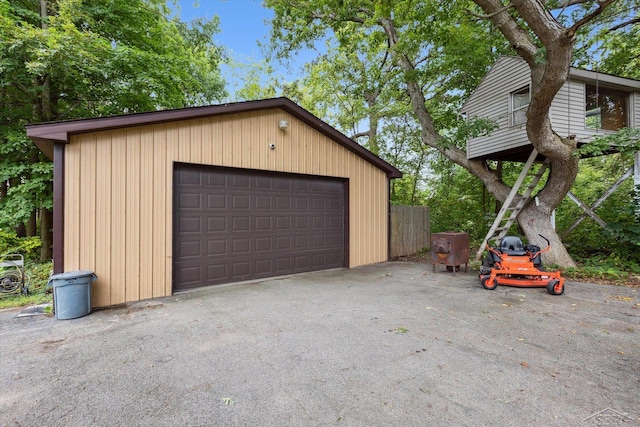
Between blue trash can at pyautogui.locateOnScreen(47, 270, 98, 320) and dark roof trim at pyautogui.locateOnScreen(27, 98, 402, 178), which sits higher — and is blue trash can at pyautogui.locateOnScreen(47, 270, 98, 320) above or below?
below

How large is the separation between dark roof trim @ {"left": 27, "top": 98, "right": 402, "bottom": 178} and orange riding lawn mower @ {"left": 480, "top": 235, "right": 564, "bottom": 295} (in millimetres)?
4052

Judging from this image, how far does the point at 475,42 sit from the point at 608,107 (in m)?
4.16

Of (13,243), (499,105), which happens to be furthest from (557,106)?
(13,243)

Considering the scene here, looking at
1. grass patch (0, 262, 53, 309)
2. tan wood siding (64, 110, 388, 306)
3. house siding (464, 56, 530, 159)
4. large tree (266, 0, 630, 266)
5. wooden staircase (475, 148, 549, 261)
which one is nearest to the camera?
tan wood siding (64, 110, 388, 306)

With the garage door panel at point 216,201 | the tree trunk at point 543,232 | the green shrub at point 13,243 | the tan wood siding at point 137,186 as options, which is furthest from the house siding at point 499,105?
the green shrub at point 13,243

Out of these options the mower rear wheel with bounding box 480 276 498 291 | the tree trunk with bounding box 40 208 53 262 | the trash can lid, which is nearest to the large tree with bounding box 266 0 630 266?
the mower rear wheel with bounding box 480 276 498 291

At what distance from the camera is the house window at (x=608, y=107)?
784 cm

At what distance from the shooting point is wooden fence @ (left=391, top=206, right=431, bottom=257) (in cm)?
868

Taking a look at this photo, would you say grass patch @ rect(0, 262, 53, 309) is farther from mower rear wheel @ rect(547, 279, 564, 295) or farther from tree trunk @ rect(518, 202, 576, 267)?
tree trunk @ rect(518, 202, 576, 267)

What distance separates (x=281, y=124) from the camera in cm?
610

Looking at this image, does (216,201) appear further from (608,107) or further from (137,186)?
(608,107)

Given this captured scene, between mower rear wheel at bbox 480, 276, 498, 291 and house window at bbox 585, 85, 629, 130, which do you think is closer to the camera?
mower rear wheel at bbox 480, 276, 498, 291

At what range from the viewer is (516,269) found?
4969mm

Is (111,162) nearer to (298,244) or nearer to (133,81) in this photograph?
(298,244)
